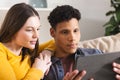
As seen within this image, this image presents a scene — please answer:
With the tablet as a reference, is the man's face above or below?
above

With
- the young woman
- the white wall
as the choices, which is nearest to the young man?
the young woman

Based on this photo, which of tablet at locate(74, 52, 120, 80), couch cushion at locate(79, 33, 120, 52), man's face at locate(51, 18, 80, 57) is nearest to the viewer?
tablet at locate(74, 52, 120, 80)

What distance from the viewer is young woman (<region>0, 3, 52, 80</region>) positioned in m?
1.18

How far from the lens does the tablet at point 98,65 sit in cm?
110

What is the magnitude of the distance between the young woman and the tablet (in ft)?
0.72

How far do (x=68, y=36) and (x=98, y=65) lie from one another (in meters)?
0.25

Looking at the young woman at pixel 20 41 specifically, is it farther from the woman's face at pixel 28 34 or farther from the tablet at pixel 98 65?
the tablet at pixel 98 65

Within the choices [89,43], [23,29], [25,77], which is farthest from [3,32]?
[89,43]

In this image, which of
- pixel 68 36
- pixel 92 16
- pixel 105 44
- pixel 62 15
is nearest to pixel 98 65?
pixel 68 36

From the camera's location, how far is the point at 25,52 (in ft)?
4.30

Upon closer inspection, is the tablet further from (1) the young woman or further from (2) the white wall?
(2) the white wall

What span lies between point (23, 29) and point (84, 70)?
1.15 ft

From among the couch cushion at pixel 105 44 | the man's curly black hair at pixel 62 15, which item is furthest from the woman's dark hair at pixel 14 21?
the couch cushion at pixel 105 44

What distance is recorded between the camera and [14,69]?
117 centimetres
